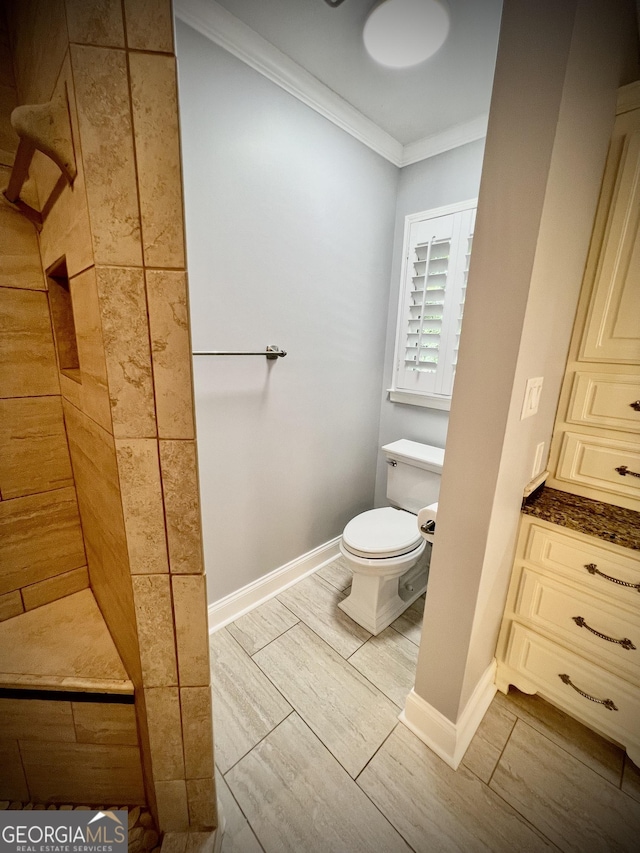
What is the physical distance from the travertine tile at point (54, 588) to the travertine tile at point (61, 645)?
0.02 metres

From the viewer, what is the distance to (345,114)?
5.16 feet

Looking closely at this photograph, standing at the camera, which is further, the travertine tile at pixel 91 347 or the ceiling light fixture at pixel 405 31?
the ceiling light fixture at pixel 405 31

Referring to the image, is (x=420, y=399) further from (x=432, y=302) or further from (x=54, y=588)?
(x=54, y=588)

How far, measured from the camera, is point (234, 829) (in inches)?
39.1

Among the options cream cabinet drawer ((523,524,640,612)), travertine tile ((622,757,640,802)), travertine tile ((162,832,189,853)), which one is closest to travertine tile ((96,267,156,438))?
travertine tile ((162,832,189,853))

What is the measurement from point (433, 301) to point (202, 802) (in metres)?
2.15

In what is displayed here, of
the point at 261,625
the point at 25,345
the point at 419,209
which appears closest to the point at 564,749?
the point at 261,625

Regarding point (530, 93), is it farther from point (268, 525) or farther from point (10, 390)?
point (268, 525)

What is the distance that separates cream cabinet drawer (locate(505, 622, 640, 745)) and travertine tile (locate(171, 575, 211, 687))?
113 cm

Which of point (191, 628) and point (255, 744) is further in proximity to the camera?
point (255, 744)

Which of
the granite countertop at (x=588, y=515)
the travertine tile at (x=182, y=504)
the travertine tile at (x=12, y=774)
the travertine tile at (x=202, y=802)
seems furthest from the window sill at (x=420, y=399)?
the travertine tile at (x=12, y=774)

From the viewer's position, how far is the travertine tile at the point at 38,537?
Result: 1.06m

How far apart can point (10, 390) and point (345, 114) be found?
1752 millimetres

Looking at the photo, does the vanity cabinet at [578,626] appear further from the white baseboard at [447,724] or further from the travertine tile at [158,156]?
the travertine tile at [158,156]
